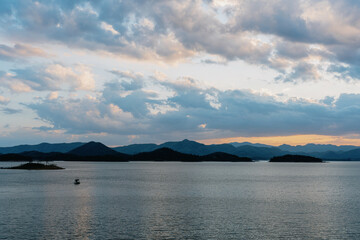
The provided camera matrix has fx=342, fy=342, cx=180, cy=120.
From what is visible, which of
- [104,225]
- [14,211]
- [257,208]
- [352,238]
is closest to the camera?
[352,238]

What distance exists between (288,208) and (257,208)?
7569mm

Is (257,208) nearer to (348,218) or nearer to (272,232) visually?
(348,218)

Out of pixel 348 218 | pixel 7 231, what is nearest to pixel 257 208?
pixel 348 218

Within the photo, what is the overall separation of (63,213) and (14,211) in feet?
Result: 37.9

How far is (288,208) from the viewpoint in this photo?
274 feet

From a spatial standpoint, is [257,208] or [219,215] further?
[257,208]

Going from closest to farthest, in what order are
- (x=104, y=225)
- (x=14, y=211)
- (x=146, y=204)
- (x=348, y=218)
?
(x=104, y=225) → (x=348, y=218) → (x=14, y=211) → (x=146, y=204)

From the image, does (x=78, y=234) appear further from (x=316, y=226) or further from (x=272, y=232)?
(x=316, y=226)

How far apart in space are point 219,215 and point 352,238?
26769 mm

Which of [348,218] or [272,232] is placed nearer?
[272,232]

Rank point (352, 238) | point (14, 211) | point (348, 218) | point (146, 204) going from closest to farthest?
point (352, 238)
point (348, 218)
point (14, 211)
point (146, 204)

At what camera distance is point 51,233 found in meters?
55.7

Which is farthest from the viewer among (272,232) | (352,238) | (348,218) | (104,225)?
(348,218)

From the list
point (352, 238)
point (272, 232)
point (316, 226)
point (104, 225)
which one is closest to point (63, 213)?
point (104, 225)
